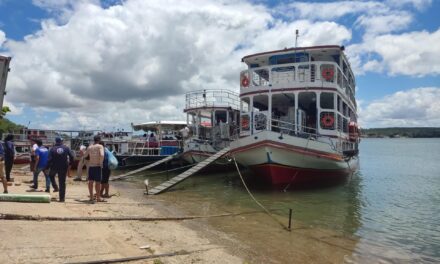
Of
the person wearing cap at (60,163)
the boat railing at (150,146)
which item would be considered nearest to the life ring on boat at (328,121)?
the boat railing at (150,146)

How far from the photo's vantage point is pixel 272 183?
50.6ft

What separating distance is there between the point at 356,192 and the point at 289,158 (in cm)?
466

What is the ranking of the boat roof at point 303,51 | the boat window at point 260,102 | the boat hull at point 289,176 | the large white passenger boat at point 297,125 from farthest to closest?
the boat window at point 260,102, the boat roof at point 303,51, the boat hull at point 289,176, the large white passenger boat at point 297,125

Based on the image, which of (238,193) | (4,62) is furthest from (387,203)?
(4,62)

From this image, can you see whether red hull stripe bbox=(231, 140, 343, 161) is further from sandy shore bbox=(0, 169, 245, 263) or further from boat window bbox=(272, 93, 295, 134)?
sandy shore bbox=(0, 169, 245, 263)

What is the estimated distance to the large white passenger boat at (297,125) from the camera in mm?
15070

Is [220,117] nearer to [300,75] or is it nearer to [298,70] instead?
[300,75]

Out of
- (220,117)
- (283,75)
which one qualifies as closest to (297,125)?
(283,75)

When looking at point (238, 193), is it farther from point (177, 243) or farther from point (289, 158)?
point (177, 243)

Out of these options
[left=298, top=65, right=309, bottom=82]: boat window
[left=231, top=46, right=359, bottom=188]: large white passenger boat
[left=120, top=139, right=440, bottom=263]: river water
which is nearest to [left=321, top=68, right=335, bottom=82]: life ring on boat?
[left=231, top=46, right=359, bottom=188]: large white passenger boat

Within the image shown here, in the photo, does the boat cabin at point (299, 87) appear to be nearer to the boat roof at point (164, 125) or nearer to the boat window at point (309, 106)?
the boat window at point (309, 106)

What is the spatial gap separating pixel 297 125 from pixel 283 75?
319cm

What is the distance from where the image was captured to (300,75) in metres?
17.8

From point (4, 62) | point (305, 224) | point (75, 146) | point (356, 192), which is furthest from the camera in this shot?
point (75, 146)
